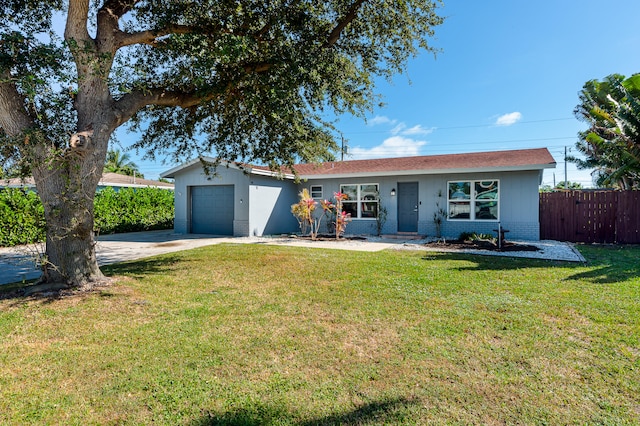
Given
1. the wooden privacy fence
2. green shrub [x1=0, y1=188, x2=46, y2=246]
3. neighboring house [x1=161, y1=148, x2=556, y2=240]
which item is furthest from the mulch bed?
green shrub [x1=0, y1=188, x2=46, y2=246]

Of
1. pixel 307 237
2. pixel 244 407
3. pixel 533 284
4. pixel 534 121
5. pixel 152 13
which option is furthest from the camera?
pixel 534 121

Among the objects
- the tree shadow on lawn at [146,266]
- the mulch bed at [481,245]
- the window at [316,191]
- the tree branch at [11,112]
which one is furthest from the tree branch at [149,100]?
the window at [316,191]

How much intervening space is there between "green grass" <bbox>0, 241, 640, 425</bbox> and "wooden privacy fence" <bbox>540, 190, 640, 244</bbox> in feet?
23.9

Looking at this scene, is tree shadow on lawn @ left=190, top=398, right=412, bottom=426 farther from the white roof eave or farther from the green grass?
the white roof eave

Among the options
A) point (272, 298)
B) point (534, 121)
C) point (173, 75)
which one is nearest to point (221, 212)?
point (173, 75)

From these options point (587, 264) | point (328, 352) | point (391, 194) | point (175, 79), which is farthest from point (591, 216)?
point (175, 79)

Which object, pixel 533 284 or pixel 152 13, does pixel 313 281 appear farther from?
pixel 152 13

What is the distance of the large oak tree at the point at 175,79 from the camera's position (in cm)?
513

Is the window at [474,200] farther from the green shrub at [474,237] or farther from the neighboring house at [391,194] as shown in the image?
the green shrub at [474,237]

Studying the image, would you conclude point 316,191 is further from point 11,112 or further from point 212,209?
point 11,112

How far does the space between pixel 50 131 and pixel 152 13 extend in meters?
3.24

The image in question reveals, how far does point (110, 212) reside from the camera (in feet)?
51.2

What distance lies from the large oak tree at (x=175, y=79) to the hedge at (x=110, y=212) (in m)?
4.01

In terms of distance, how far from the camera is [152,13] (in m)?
6.96
